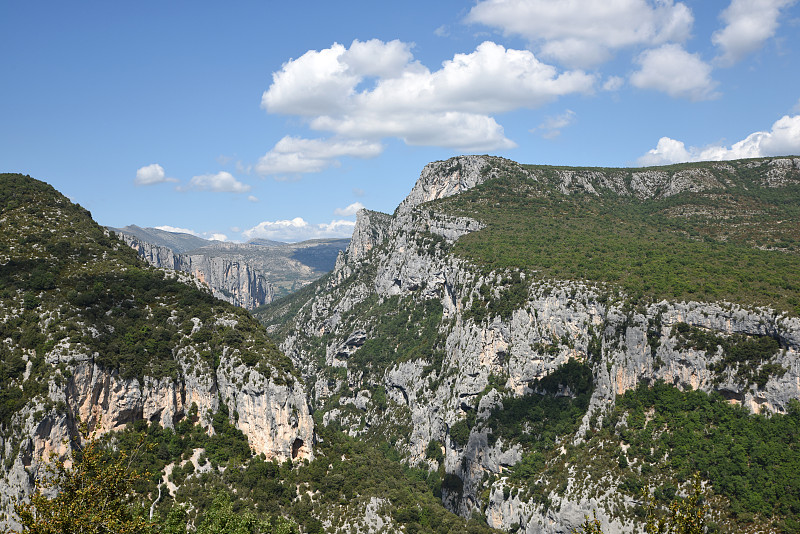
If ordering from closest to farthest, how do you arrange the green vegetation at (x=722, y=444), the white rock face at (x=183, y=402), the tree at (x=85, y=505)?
the tree at (x=85, y=505) < the white rock face at (x=183, y=402) < the green vegetation at (x=722, y=444)

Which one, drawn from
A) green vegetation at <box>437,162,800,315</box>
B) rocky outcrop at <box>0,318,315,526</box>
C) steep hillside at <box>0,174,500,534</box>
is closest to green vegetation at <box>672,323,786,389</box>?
green vegetation at <box>437,162,800,315</box>

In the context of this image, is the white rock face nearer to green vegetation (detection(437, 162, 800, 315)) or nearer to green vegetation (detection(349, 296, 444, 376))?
green vegetation (detection(437, 162, 800, 315))

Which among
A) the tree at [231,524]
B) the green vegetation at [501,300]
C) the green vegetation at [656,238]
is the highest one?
the green vegetation at [656,238]

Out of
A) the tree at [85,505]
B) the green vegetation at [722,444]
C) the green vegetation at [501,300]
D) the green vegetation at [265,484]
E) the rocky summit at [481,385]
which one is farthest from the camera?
the green vegetation at [501,300]

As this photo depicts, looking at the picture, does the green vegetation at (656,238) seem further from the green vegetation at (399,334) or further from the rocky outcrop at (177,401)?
the rocky outcrop at (177,401)

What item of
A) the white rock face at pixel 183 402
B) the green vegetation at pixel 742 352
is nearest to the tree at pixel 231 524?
the white rock face at pixel 183 402

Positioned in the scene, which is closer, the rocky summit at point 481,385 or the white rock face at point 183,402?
the white rock face at point 183,402

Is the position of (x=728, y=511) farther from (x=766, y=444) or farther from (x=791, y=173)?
(x=791, y=173)
